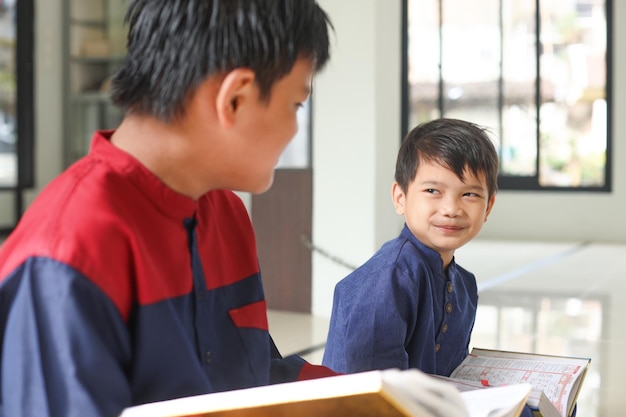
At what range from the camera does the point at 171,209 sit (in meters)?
0.79

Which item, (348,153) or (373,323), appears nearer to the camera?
(373,323)

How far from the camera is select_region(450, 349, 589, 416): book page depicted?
4.45 feet

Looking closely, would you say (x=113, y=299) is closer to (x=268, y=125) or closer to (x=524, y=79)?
(x=268, y=125)

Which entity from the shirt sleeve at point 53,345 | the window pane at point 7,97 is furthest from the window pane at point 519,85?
the shirt sleeve at point 53,345

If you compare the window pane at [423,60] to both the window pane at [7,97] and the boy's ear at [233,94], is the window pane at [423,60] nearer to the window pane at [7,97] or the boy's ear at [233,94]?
the window pane at [7,97]

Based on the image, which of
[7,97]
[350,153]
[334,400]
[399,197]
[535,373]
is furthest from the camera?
[7,97]

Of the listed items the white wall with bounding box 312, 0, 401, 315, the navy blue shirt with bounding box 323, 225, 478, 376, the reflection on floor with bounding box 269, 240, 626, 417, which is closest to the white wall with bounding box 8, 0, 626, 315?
the white wall with bounding box 312, 0, 401, 315

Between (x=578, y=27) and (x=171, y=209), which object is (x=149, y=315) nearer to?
(x=171, y=209)

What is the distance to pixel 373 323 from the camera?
1429 mm

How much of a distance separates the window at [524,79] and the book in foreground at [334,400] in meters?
7.28

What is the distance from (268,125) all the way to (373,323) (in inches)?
27.8

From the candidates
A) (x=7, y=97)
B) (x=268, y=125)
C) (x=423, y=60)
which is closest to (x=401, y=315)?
(x=268, y=125)

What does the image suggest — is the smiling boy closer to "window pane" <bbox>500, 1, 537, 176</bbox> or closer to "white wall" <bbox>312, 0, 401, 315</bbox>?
"white wall" <bbox>312, 0, 401, 315</bbox>

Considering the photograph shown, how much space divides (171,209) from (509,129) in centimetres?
753
